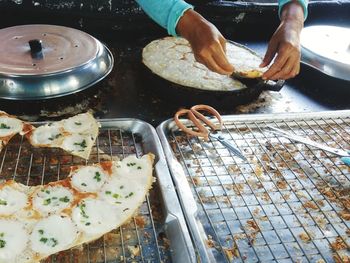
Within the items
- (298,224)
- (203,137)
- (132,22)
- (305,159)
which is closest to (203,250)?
(298,224)

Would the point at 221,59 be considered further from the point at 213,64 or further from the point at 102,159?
the point at 102,159

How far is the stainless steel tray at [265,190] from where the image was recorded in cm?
151

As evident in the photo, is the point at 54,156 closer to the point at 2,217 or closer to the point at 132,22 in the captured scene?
the point at 2,217

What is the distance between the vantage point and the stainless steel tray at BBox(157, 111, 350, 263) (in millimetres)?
1511

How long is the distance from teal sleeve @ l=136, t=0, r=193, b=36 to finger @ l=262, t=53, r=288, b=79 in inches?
20.3

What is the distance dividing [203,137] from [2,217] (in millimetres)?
984

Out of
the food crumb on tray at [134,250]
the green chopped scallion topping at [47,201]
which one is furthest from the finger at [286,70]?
the green chopped scallion topping at [47,201]

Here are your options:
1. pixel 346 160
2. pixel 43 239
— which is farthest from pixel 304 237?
Result: pixel 43 239

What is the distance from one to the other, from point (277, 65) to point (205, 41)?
0.43 meters

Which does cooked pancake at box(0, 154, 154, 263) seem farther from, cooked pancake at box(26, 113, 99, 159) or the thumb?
the thumb

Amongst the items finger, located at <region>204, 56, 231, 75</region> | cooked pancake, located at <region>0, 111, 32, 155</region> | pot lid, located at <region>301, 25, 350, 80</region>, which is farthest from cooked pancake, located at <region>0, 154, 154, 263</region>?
pot lid, located at <region>301, 25, 350, 80</region>

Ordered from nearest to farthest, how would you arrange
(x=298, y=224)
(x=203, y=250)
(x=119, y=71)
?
(x=203, y=250)
(x=298, y=224)
(x=119, y=71)

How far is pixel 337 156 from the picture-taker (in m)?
2.02

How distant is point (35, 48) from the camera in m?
2.08
